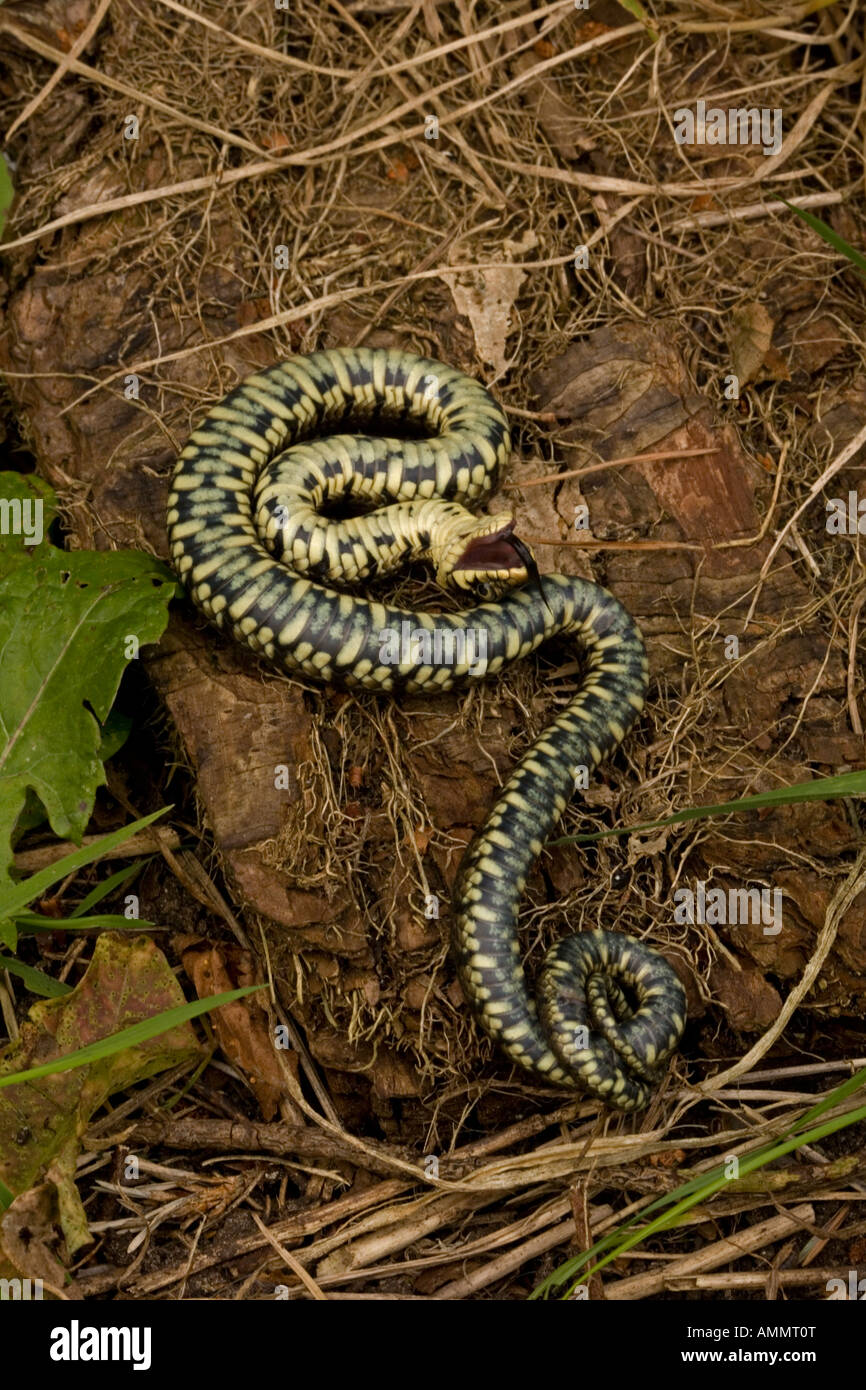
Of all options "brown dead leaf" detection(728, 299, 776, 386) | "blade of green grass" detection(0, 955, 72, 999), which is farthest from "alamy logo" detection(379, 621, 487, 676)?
"brown dead leaf" detection(728, 299, 776, 386)

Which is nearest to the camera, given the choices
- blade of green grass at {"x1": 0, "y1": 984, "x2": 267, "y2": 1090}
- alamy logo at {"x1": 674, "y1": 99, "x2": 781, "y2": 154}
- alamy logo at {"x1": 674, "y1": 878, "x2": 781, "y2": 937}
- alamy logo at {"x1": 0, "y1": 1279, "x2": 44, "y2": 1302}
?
blade of green grass at {"x1": 0, "y1": 984, "x2": 267, "y2": 1090}

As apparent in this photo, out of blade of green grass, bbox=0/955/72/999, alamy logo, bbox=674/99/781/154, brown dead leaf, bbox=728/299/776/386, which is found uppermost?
alamy logo, bbox=674/99/781/154

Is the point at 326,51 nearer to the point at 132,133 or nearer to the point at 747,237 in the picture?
the point at 132,133

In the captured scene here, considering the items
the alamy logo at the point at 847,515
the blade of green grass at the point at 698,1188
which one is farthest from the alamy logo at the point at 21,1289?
the alamy logo at the point at 847,515

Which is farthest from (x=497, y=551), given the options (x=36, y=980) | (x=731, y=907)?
(x=36, y=980)
